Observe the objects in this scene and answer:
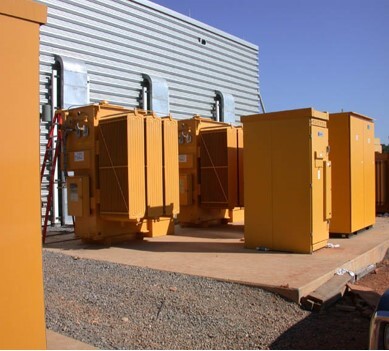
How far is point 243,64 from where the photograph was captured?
2055 centimetres

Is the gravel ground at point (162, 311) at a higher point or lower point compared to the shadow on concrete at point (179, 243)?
lower

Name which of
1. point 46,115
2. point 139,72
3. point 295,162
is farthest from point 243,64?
point 295,162

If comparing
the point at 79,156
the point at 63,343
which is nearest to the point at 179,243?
the point at 79,156

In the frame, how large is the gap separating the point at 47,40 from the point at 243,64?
35.0 feet

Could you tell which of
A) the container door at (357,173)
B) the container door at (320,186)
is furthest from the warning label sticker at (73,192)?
the container door at (357,173)

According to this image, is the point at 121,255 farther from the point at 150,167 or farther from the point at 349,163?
the point at 349,163

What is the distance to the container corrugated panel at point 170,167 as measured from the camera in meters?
9.10

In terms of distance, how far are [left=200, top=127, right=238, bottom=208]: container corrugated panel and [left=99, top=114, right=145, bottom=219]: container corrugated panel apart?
256cm

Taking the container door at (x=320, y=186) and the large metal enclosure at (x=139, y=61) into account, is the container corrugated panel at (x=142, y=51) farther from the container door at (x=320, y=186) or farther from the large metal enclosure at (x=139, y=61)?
the container door at (x=320, y=186)

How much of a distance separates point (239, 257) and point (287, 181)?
1490 mm

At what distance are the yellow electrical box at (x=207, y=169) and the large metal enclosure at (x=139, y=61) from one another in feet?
10.8

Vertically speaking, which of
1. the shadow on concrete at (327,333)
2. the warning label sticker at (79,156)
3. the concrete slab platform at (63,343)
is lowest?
the shadow on concrete at (327,333)

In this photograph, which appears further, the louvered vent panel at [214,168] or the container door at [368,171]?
the louvered vent panel at [214,168]

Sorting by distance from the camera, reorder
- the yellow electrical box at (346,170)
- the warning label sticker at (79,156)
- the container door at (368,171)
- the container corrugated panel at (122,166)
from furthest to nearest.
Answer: the container door at (368,171) < the yellow electrical box at (346,170) < the warning label sticker at (79,156) < the container corrugated panel at (122,166)
